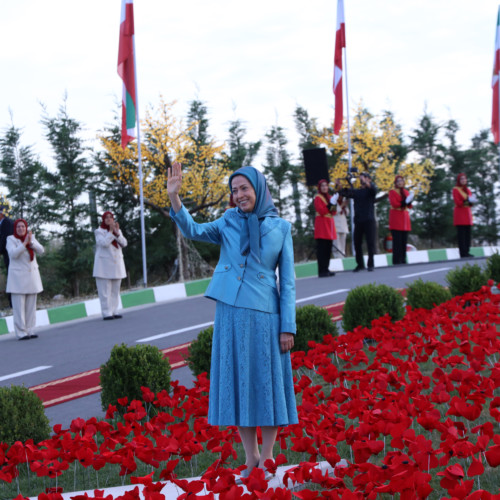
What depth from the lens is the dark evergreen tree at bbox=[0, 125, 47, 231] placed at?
73.5ft

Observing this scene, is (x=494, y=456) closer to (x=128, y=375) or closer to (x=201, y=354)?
(x=128, y=375)

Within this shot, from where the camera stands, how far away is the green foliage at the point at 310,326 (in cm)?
718

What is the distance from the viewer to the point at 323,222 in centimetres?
1623

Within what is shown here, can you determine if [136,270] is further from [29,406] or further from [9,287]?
[29,406]

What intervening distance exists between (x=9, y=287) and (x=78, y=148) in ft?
46.0

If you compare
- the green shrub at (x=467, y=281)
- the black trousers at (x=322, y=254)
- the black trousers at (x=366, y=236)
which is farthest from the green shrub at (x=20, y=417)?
the black trousers at (x=366, y=236)

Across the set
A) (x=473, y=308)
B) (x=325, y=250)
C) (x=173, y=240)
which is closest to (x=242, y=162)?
(x=173, y=240)

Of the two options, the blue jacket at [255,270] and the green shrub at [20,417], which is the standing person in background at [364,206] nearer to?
the green shrub at [20,417]

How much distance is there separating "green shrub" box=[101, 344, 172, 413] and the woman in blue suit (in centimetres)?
195

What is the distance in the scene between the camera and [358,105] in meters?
33.1

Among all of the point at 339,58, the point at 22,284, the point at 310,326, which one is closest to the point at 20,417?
the point at 310,326

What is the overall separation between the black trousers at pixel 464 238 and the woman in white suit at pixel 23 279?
11881 millimetres

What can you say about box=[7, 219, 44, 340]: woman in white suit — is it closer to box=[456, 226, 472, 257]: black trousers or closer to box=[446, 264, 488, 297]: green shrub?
box=[446, 264, 488, 297]: green shrub

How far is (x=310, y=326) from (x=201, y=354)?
1.38m
